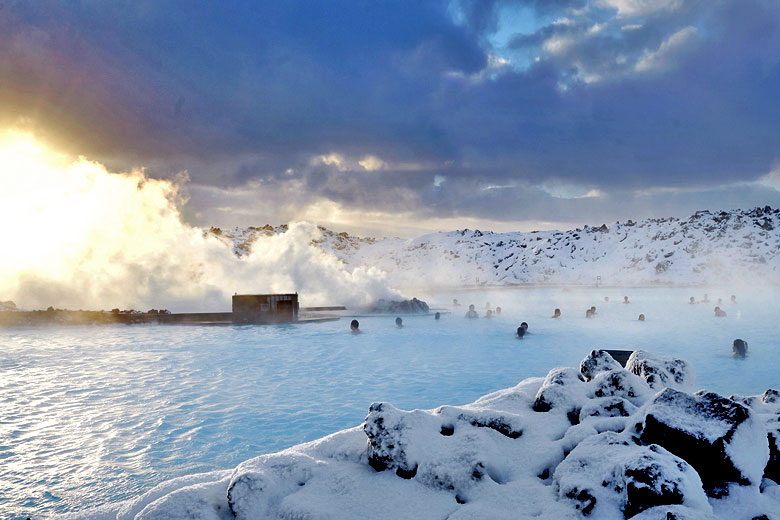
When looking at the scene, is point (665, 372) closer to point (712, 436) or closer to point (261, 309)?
point (712, 436)

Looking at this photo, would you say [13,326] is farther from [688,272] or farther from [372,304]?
[688,272]

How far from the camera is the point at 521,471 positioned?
12.1 ft

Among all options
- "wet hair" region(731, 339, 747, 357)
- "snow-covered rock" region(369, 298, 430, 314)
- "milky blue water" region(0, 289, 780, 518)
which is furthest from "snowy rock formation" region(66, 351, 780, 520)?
"snow-covered rock" region(369, 298, 430, 314)

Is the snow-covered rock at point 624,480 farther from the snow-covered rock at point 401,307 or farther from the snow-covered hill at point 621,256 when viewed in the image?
the snow-covered hill at point 621,256

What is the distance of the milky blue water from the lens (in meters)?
6.36

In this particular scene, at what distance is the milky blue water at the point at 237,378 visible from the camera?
6.36 m

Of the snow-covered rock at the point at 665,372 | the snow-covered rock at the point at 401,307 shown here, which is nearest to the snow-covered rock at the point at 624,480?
the snow-covered rock at the point at 665,372

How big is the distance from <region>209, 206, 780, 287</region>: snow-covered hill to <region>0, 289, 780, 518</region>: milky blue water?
101 ft

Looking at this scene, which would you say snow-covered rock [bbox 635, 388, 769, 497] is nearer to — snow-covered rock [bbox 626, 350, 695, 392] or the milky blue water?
snow-covered rock [bbox 626, 350, 695, 392]

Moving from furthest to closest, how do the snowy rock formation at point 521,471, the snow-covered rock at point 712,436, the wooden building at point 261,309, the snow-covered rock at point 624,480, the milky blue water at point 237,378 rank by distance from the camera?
the wooden building at point 261,309
the milky blue water at point 237,378
the snow-covered rock at point 712,436
the snowy rock formation at point 521,471
the snow-covered rock at point 624,480

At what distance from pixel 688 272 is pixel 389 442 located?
192ft

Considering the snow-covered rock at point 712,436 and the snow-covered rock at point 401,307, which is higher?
the snow-covered rock at point 401,307

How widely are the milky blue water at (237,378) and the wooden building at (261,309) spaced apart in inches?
39.0

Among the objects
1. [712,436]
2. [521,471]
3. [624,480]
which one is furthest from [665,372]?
[624,480]
